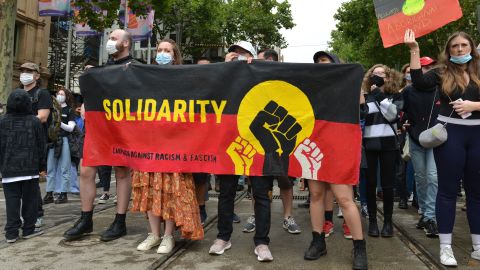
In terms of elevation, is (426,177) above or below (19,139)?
below

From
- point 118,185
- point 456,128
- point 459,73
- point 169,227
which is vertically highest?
point 459,73

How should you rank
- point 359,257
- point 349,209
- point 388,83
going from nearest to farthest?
1. point 359,257
2. point 349,209
3. point 388,83

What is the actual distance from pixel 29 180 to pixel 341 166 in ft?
10.6

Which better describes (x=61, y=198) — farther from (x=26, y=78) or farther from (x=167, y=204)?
(x=167, y=204)

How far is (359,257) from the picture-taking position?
3.59 metres

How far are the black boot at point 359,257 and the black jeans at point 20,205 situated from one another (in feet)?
10.8

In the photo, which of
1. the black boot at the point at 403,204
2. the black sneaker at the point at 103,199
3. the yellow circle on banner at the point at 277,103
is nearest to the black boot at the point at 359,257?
the yellow circle on banner at the point at 277,103

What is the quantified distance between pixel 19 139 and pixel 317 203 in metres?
3.11

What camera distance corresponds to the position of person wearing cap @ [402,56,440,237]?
4904 mm

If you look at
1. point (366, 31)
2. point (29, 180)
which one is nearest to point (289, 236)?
point (29, 180)

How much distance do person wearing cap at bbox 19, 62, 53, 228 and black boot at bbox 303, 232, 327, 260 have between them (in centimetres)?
307

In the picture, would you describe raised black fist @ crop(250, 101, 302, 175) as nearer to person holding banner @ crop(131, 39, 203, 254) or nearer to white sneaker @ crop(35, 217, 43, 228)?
person holding banner @ crop(131, 39, 203, 254)

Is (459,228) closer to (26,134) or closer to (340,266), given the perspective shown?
(340,266)

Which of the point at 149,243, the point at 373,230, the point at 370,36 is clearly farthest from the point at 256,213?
the point at 370,36
